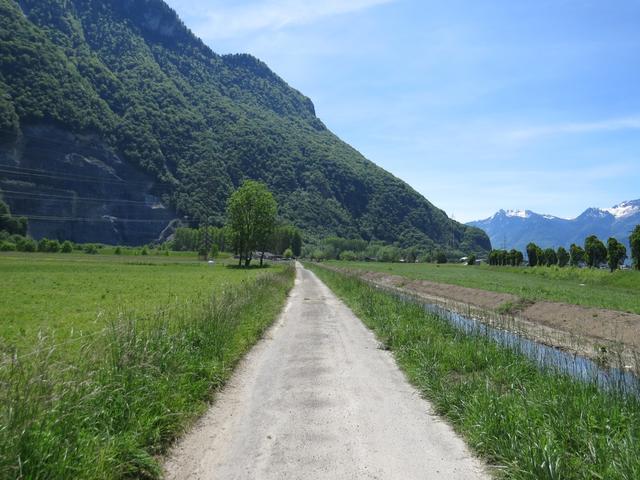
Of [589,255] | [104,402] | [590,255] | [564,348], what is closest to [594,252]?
[590,255]

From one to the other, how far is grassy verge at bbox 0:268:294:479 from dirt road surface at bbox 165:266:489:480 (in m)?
0.44

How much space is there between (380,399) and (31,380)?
583 centimetres

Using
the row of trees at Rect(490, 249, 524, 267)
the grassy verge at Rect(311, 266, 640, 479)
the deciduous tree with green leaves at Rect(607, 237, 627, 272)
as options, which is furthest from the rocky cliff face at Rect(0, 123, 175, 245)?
the grassy verge at Rect(311, 266, 640, 479)

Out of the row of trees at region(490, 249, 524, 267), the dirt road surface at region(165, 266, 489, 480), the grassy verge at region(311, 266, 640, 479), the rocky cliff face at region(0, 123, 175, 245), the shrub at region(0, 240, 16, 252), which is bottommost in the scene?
the shrub at region(0, 240, 16, 252)

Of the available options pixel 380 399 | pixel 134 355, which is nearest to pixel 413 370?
pixel 380 399

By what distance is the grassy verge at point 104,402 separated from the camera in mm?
4523

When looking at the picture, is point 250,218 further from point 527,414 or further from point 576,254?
point 527,414

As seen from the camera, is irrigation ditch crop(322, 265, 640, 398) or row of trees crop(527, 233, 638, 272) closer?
irrigation ditch crop(322, 265, 640, 398)

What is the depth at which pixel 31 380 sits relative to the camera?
480 cm

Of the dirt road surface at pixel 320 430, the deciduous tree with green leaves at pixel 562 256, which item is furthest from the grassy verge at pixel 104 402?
the deciduous tree with green leaves at pixel 562 256

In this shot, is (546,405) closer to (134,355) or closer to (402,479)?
(402,479)

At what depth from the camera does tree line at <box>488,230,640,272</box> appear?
2199 inches

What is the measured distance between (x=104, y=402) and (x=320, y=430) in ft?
9.92

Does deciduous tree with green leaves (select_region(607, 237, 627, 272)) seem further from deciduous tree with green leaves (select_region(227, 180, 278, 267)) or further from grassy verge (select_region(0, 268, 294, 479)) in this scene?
grassy verge (select_region(0, 268, 294, 479))
